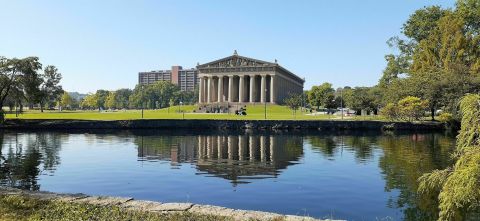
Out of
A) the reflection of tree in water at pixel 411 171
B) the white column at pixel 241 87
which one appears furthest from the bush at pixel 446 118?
the white column at pixel 241 87

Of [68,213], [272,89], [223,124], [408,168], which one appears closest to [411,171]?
[408,168]

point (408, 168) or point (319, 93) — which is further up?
point (319, 93)

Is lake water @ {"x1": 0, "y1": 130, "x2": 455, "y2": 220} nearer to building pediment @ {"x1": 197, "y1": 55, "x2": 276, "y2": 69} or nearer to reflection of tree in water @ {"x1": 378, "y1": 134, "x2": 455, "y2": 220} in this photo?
reflection of tree in water @ {"x1": 378, "y1": 134, "x2": 455, "y2": 220}

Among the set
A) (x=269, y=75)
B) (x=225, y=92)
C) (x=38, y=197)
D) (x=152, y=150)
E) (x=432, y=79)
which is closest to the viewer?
(x=38, y=197)

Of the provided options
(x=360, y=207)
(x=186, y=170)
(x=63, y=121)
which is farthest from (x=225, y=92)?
(x=360, y=207)

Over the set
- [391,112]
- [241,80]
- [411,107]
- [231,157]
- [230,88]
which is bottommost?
[231,157]

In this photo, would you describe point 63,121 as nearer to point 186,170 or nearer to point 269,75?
point 186,170

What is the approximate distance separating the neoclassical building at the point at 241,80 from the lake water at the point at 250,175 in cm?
11735

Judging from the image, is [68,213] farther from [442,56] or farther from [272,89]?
[272,89]

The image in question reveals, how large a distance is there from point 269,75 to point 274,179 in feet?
450

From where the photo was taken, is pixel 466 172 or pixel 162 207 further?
pixel 162 207

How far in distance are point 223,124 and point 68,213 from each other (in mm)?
70023

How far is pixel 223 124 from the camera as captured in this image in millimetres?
82562

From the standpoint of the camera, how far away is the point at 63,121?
80625 millimetres
